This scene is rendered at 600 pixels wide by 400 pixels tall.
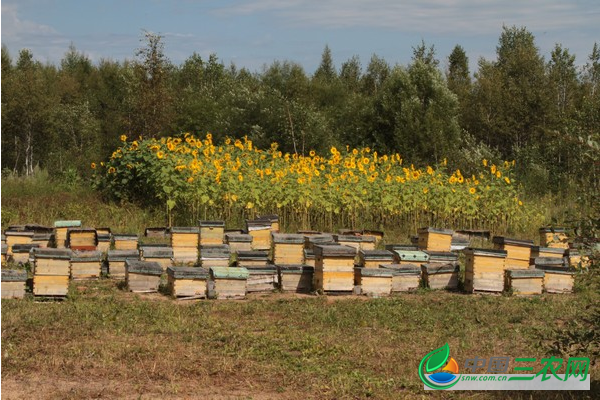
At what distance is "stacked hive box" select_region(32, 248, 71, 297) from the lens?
9.01 metres

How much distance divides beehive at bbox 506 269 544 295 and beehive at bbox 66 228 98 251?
5.95 m

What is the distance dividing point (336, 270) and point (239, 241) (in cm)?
262

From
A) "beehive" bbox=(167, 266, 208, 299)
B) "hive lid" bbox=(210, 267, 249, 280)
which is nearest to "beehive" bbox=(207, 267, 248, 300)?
"hive lid" bbox=(210, 267, 249, 280)

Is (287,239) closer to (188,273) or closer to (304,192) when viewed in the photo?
(188,273)

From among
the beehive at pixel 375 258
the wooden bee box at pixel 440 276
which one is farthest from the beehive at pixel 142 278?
the wooden bee box at pixel 440 276

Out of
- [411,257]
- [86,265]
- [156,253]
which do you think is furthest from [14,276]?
[411,257]

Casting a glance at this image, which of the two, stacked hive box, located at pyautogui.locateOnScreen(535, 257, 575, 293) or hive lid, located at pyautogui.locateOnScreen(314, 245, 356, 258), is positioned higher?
hive lid, located at pyautogui.locateOnScreen(314, 245, 356, 258)

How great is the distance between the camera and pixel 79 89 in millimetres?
37562

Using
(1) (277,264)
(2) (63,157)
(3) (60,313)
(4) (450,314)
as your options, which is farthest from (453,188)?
(2) (63,157)

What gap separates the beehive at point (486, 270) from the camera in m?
10.1

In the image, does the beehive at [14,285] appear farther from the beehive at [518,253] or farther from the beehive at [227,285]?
the beehive at [518,253]

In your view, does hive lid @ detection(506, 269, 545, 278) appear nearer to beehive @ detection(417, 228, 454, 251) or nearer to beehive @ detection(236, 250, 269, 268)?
beehive @ detection(417, 228, 454, 251)

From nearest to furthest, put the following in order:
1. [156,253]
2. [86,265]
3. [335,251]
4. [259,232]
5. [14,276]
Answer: [14,276] < [335,251] < [86,265] < [156,253] < [259,232]

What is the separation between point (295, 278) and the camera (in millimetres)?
10148
